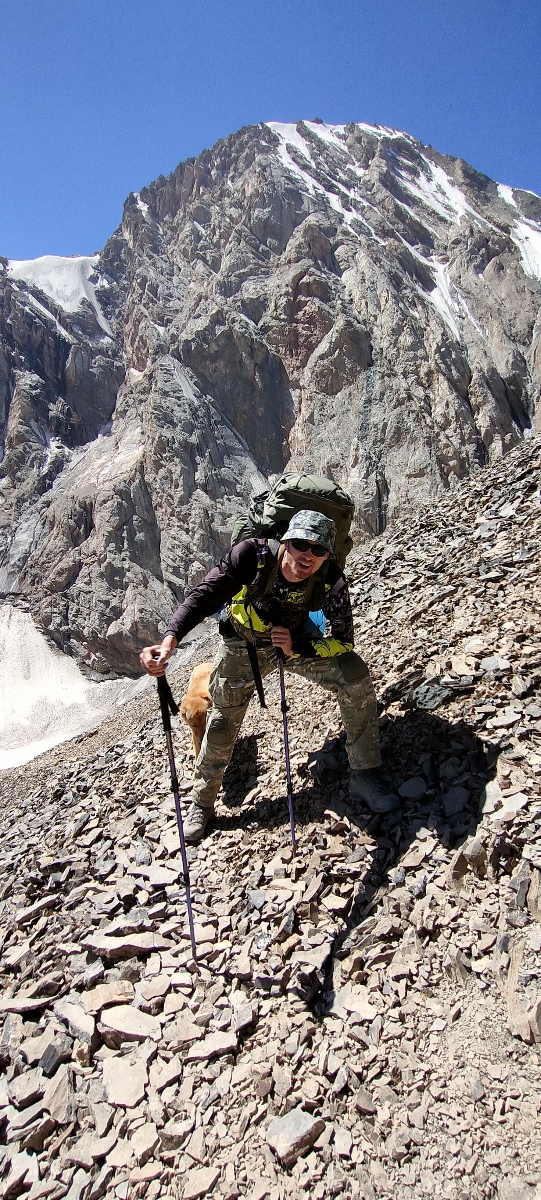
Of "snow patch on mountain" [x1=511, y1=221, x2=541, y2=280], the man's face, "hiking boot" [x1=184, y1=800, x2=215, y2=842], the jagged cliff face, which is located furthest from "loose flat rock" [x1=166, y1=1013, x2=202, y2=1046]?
"snow patch on mountain" [x1=511, y1=221, x2=541, y2=280]

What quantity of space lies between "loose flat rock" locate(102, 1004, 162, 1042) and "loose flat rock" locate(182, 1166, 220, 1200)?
781 mm

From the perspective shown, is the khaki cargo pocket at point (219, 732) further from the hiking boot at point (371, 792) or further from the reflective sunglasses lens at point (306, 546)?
the reflective sunglasses lens at point (306, 546)

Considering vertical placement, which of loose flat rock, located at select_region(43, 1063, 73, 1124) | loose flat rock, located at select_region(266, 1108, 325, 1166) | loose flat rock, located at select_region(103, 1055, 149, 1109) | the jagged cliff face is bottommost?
loose flat rock, located at select_region(266, 1108, 325, 1166)

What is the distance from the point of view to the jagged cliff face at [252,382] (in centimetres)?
5597

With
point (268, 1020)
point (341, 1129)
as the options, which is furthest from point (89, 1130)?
point (341, 1129)

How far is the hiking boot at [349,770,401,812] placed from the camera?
438 centimetres

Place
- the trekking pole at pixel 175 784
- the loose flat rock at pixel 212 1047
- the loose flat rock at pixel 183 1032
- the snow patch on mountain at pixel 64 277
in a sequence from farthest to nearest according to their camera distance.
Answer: the snow patch on mountain at pixel 64 277, the trekking pole at pixel 175 784, the loose flat rock at pixel 183 1032, the loose flat rock at pixel 212 1047

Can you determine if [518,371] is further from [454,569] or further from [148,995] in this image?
[148,995]

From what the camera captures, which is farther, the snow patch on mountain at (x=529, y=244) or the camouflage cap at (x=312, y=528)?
the snow patch on mountain at (x=529, y=244)

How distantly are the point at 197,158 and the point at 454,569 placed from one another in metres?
102

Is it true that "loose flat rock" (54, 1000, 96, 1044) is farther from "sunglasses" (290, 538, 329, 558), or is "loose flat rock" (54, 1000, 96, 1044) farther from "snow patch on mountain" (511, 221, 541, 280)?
"snow patch on mountain" (511, 221, 541, 280)

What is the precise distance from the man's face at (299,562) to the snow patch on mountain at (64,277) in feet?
325

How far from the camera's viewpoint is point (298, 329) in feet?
205

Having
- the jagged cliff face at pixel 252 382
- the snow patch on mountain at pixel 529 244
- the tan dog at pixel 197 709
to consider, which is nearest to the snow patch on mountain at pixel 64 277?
the jagged cliff face at pixel 252 382
